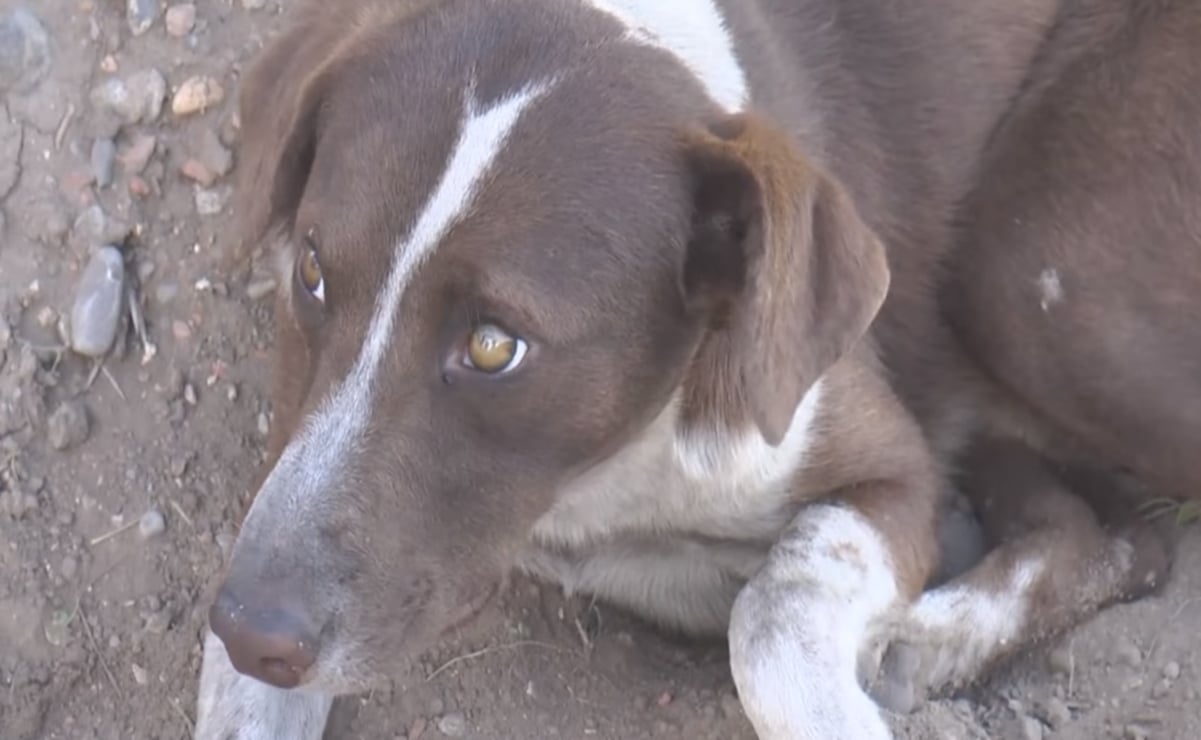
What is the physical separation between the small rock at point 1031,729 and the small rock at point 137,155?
1.90m

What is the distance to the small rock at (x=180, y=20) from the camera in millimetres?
3482

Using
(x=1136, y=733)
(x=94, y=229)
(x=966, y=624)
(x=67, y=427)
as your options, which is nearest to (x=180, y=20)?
(x=94, y=229)

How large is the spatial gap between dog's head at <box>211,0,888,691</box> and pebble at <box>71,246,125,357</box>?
892mm

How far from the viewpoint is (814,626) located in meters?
2.81

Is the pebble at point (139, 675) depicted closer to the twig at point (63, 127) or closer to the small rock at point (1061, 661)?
the twig at point (63, 127)

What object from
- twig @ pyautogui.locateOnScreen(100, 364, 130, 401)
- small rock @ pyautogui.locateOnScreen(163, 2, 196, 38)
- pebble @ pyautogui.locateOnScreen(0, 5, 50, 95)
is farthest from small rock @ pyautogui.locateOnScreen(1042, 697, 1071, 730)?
pebble @ pyautogui.locateOnScreen(0, 5, 50, 95)

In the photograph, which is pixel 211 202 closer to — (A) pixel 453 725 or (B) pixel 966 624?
(A) pixel 453 725

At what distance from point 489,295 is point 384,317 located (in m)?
0.14

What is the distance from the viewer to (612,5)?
2609 mm

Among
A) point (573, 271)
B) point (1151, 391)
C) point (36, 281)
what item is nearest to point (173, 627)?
point (36, 281)

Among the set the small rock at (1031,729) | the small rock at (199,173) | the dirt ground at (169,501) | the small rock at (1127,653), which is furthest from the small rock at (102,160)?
the small rock at (1127,653)

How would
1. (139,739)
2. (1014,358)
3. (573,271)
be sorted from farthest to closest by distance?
(1014,358)
(139,739)
(573,271)

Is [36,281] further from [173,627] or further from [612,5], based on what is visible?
[612,5]

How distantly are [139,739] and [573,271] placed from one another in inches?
50.1
